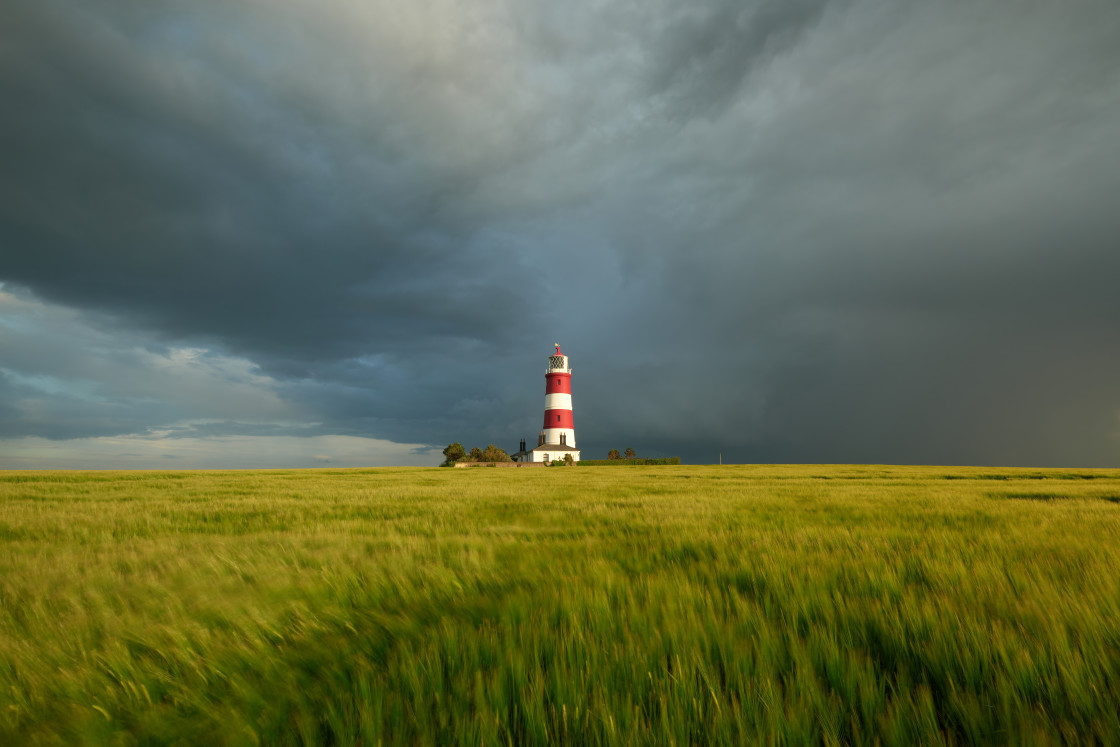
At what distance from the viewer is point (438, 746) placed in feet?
4.26

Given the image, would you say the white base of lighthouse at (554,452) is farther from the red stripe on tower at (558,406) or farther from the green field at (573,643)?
the green field at (573,643)

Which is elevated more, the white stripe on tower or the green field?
the white stripe on tower

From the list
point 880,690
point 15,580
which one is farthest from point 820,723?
point 15,580

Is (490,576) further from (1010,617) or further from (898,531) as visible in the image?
(898,531)

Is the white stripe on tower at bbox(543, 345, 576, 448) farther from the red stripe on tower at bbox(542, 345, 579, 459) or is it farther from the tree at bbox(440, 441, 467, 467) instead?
the tree at bbox(440, 441, 467, 467)

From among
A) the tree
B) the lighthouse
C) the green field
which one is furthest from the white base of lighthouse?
the green field

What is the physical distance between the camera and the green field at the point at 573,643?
1354mm

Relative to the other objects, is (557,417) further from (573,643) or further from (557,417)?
(573,643)

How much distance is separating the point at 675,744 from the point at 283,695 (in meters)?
1.37

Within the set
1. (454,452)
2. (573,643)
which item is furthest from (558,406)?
(573,643)

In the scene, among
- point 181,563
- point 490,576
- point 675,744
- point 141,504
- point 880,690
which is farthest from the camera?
point 141,504

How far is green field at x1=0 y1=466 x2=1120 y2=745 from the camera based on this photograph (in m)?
1.35

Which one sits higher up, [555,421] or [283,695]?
[555,421]

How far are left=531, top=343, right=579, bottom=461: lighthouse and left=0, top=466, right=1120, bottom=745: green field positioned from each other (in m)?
66.6
